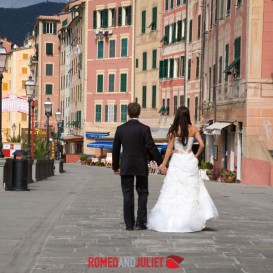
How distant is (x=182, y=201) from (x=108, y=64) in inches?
3053

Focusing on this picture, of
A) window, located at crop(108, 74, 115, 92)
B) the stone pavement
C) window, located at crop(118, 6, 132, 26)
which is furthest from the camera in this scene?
window, located at crop(108, 74, 115, 92)

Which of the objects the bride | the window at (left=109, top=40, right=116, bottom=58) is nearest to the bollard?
the bride

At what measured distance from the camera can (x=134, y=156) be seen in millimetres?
13328

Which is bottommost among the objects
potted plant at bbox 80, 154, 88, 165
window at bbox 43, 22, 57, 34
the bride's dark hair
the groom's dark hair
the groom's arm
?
potted plant at bbox 80, 154, 88, 165

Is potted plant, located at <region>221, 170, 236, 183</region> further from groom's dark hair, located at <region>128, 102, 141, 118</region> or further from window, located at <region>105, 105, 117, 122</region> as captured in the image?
window, located at <region>105, 105, 117, 122</region>

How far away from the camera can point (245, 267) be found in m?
9.44

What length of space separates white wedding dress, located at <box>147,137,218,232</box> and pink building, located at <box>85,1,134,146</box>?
7370cm

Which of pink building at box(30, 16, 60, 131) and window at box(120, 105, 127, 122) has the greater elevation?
pink building at box(30, 16, 60, 131)

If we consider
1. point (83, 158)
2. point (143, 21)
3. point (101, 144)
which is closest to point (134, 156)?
point (143, 21)

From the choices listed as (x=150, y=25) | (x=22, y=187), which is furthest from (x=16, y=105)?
(x=150, y=25)

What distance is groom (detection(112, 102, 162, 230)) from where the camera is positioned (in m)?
13.3

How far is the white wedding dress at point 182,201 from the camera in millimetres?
13188

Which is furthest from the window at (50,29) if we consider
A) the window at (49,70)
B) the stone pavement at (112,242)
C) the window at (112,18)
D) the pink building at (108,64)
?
the stone pavement at (112,242)

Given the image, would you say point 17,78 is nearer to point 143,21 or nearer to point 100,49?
point 100,49
